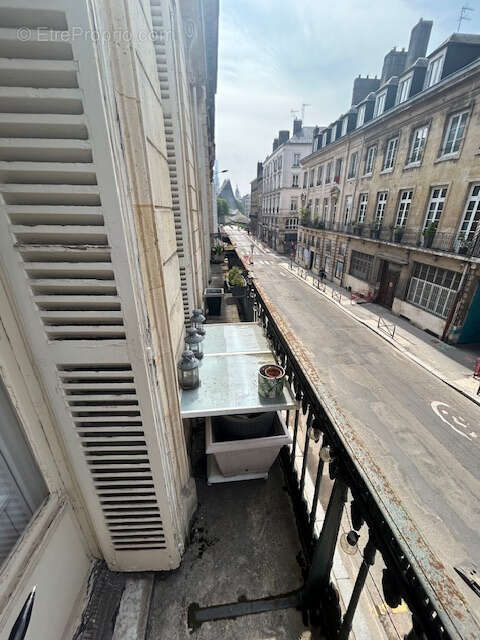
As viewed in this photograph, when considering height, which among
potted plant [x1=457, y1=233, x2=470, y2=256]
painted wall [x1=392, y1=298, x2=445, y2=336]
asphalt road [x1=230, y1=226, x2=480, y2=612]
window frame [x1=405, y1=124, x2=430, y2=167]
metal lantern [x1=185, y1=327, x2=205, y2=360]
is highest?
window frame [x1=405, y1=124, x2=430, y2=167]

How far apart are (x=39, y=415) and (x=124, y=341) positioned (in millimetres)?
970

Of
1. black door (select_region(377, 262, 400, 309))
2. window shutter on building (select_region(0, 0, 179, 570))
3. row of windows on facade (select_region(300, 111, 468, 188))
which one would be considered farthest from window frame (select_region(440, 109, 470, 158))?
window shutter on building (select_region(0, 0, 179, 570))

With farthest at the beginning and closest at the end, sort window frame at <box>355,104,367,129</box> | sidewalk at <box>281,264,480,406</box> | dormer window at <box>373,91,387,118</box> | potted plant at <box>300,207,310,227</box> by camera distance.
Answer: potted plant at <box>300,207,310,227</box> < window frame at <box>355,104,367,129</box> < dormer window at <box>373,91,387,118</box> < sidewalk at <box>281,264,480,406</box>

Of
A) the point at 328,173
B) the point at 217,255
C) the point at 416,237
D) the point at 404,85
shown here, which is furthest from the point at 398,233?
the point at 217,255

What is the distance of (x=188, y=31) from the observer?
7352 mm

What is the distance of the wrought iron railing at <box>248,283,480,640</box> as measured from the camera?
48.2 inches

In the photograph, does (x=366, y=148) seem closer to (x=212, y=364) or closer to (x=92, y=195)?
(x=212, y=364)

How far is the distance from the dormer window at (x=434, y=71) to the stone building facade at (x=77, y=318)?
1899 cm

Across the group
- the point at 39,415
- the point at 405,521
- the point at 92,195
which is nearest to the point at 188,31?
the point at 92,195

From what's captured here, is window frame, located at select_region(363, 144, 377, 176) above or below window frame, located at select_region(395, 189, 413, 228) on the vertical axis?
above

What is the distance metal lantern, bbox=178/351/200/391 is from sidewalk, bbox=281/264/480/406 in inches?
443

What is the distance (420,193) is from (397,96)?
7.36m

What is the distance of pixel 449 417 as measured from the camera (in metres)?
8.89

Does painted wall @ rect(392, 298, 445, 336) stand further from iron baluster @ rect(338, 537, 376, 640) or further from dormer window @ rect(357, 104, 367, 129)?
iron baluster @ rect(338, 537, 376, 640)
